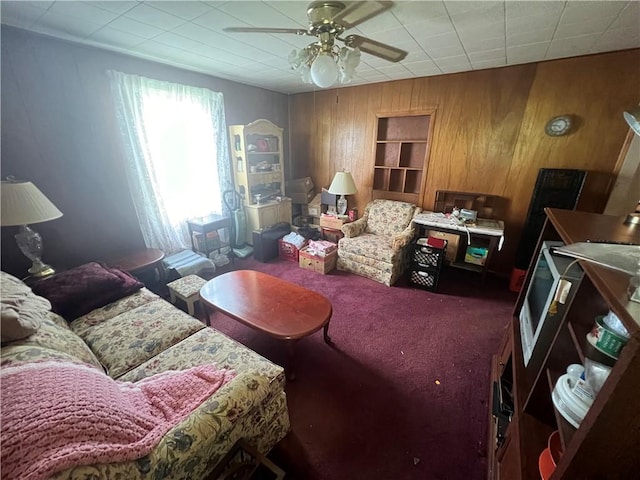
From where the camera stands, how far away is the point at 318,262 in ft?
10.3

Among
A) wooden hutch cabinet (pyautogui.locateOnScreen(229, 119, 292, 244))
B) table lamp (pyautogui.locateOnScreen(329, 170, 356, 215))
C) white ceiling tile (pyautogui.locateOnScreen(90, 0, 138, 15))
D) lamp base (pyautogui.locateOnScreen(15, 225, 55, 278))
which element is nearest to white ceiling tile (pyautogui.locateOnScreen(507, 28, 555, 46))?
table lamp (pyautogui.locateOnScreen(329, 170, 356, 215))

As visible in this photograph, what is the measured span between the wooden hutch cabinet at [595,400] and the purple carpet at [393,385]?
20 cm

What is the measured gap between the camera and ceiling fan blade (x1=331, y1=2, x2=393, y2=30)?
1.48 m

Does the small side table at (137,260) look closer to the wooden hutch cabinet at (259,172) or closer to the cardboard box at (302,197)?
the wooden hutch cabinet at (259,172)

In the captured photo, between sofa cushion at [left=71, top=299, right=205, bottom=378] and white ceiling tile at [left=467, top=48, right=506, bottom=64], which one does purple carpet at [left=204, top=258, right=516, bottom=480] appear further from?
white ceiling tile at [left=467, top=48, right=506, bottom=64]

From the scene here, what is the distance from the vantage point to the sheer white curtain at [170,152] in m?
2.51

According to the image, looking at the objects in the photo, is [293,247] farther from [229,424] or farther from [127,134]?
[229,424]

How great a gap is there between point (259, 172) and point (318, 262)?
160cm

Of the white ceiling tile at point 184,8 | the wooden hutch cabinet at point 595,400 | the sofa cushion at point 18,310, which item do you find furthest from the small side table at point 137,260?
the wooden hutch cabinet at point 595,400

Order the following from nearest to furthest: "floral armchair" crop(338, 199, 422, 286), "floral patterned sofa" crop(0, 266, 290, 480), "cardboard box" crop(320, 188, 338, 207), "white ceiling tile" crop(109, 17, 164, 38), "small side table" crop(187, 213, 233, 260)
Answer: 1. "floral patterned sofa" crop(0, 266, 290, 480)
2. "white ceiling tile" crop(109, 17, 164, 38)
3. "floral armchair" crop(338, 199, 422, 286)
4. "small side table" crop(187, 213, 233, 260)
5. "cardboard box" crop(320, 188, 338, 207)

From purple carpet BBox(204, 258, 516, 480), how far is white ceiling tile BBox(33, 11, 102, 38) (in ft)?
7.83

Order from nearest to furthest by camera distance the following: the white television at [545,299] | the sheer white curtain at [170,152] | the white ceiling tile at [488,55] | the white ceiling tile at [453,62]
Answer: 1. the white television at [545,299]
2. the white ceiling tile at [488,55]
3. the white ceiling tile at [453,62]
4. the sheer white curtain at [170,152]

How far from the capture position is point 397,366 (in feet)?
6.07

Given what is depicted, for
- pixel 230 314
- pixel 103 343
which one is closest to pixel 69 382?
pixel 103 343
